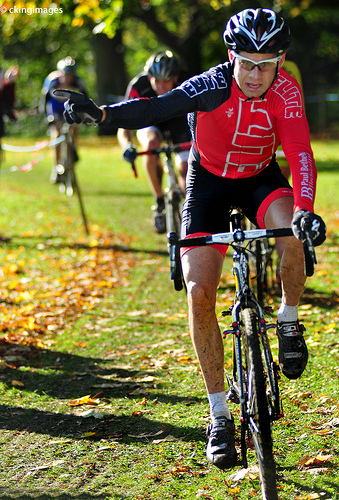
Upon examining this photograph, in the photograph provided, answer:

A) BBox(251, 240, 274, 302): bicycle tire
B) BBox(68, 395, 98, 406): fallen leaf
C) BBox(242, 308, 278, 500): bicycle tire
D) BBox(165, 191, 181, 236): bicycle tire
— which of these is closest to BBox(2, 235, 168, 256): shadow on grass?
BBox(165, 191, 181, 236): bicycle tire

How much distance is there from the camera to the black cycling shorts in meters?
4.10

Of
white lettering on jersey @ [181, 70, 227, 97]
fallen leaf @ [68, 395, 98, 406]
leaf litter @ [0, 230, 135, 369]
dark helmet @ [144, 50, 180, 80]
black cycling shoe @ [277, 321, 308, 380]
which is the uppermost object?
dark helmet @ [144, 50, 180, 80]

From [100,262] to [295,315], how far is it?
5.50m

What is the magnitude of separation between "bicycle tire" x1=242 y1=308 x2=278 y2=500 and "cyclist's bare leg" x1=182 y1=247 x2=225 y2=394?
0.36 metres

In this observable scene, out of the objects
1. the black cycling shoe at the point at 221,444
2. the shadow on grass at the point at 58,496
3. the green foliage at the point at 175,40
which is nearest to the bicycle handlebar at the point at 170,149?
the black cycling shoe at the point at 221,444

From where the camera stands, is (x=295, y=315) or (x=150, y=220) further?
(x=150, y=220)

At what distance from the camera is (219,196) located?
13.7 ft

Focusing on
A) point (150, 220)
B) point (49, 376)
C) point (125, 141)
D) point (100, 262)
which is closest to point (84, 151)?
point (150, 220)

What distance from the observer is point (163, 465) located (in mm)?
3883

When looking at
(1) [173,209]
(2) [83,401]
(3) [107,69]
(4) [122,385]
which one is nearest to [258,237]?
(2) [83,401]

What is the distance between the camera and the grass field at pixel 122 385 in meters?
3.72

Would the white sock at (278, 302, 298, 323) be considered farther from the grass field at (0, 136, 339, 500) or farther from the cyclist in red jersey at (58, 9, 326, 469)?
the grass field at (0, 136, 339, 500)

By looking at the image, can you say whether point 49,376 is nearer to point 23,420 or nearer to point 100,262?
point 23,420

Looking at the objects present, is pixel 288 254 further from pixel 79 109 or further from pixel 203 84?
pixel 79 109
